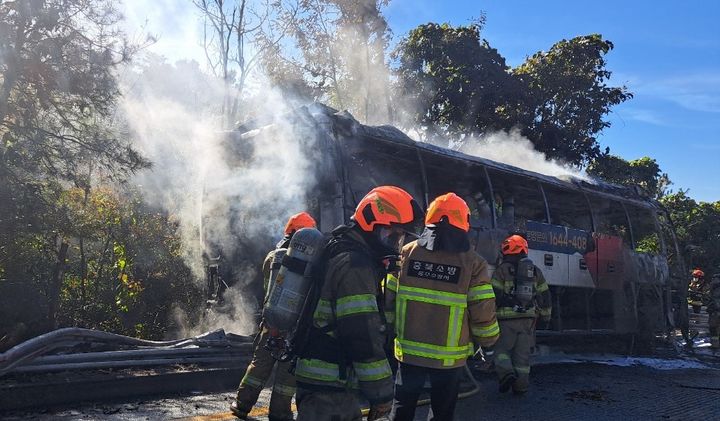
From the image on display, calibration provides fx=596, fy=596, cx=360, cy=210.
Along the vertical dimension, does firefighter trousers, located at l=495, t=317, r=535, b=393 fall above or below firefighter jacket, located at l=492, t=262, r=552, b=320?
below

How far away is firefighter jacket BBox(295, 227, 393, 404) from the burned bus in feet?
10.0

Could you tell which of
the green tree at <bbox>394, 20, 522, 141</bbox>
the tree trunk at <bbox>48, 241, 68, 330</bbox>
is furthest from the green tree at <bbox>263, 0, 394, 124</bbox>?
the tree trunk at <bbox>48, 241, 68, 330</bbox>

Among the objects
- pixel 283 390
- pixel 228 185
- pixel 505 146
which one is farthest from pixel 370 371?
pixel 505 146

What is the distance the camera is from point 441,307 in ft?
10.6

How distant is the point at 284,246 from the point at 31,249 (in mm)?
5295

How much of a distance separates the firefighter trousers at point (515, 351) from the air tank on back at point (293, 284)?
11.3 ft

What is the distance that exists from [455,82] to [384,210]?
16179 mm

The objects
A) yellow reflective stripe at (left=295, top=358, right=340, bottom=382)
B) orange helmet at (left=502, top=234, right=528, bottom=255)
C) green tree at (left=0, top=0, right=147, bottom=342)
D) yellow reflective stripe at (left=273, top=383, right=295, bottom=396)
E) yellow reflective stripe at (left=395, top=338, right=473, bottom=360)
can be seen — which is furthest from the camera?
green tree at (left=0, top=0, right=147, bottom=342)

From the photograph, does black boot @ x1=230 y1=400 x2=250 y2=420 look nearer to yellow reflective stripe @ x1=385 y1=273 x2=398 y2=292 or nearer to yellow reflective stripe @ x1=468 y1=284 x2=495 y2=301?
yellow reflective stripe @ x1=385 y1=273 x2=398 y2=292

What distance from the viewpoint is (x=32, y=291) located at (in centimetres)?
789

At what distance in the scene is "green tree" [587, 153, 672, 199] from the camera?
19719 mm

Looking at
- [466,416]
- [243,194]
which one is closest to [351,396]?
[466,416]

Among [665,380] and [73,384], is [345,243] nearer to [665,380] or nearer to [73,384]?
[73,384]

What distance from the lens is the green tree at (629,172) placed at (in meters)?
19.7
